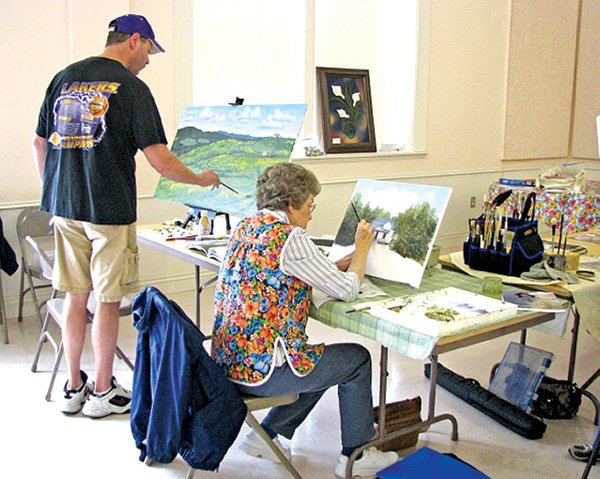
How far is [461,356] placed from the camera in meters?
3.70

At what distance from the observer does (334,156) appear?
5.47m

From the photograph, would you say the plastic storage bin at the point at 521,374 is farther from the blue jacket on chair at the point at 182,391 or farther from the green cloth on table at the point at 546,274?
the blue jacket on chair at the point at 182,391

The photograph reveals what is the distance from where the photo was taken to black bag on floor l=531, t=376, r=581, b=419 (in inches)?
118

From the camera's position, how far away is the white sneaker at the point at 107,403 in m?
2.93

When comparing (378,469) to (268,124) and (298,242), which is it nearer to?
(298,242)

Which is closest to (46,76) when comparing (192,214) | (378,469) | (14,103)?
(14,103)

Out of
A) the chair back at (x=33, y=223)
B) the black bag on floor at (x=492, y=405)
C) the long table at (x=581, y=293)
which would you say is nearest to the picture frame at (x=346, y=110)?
the chair back at (x=33, y=223)

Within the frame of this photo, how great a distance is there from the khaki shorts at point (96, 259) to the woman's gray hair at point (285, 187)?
Answer: 0.81 m

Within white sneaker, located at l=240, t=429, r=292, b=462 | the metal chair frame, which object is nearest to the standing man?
white sneaker, located at l=240, t=429, r=292, b=462

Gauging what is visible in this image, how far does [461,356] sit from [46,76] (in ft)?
9.54

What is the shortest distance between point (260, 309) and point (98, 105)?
1.14m

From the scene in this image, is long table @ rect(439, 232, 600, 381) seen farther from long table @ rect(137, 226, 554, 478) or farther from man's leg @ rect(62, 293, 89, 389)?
man's leg @ rect(62, 293, 89, 389)

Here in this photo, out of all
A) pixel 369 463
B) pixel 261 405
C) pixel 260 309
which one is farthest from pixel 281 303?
pixel 369 463

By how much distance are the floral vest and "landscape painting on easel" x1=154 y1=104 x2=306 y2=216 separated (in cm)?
84
